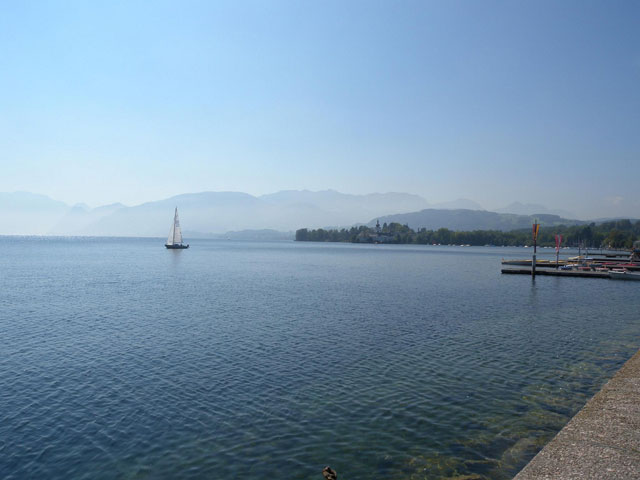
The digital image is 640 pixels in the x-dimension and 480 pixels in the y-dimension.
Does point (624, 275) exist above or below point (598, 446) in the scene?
above

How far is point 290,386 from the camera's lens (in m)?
19.3

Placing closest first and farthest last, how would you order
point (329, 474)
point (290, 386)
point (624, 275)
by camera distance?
point (329, 474), point (290, 386), point (624, 275)

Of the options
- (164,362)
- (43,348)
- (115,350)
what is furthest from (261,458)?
(43,348)

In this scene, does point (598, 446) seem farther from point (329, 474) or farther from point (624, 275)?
point (624, 275)

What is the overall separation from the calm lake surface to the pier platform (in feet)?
5.52

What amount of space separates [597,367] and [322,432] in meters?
16.7

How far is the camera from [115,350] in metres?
25.1

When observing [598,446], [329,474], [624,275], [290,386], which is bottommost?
[290,386]

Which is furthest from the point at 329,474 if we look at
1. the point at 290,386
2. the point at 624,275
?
the point at 624,275

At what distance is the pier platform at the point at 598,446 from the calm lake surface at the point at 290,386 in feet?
5.52

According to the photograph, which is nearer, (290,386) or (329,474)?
(329,474)

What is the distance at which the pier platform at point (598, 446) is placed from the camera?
9.96 metres

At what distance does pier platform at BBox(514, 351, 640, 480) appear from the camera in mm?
9961

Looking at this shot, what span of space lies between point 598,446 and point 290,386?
11.9 m
